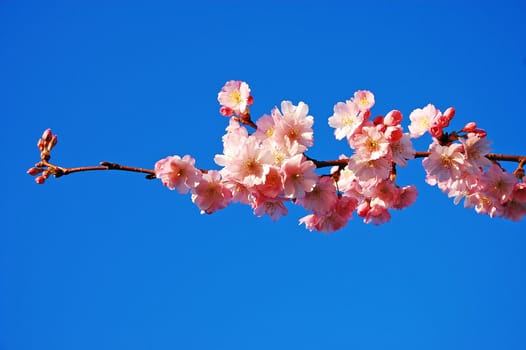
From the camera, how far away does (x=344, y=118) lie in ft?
12.0

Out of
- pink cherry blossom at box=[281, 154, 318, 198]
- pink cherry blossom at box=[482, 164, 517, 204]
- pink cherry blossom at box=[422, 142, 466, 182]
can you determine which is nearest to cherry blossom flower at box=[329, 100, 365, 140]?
pink cherry blossom at box=[281, 154, 318, 198]

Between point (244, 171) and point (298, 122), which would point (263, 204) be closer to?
point (244, 171)

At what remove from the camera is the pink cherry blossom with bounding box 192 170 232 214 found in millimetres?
3461

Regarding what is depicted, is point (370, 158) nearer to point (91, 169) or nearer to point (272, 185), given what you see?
point (272, 185)

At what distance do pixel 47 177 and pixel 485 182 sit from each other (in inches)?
127

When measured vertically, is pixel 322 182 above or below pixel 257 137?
below

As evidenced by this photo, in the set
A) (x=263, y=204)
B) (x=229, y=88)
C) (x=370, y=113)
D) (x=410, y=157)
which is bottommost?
(x=263, y=204)

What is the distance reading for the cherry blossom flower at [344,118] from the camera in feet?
11.7


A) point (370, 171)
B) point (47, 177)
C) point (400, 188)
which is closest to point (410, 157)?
point (370, 171)

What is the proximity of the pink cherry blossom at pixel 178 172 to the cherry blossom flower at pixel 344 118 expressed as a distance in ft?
3.50

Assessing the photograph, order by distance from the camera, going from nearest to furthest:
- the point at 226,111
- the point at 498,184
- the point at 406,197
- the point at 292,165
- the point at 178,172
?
the point at 292,165 < the point at 178,172 < the point at 498,184 < the point at 226,111 < the point at 406,197

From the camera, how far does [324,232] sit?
12.7 ft

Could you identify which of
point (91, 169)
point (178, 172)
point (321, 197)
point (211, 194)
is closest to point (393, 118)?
point (321, 197)

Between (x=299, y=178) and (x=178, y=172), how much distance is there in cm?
85
